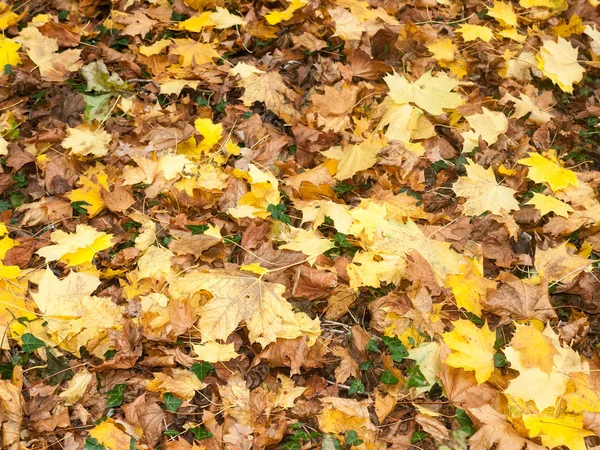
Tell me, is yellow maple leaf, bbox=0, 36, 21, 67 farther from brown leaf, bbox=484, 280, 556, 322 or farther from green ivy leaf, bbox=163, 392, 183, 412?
brown leaf, bbox=484, 280, 556, 322

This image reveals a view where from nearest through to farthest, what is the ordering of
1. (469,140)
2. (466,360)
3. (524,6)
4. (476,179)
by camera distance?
(466,360), (476,179), (469,140), (524,6)

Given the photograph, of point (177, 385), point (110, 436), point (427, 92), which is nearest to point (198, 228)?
point (177, 385)

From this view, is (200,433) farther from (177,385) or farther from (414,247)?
(414,247)

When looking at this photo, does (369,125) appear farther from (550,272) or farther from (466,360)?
(466,360)

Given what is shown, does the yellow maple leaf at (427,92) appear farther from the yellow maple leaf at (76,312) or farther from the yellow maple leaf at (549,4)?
the yellow maple leaf at (76,312)

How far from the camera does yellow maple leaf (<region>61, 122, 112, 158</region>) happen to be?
285 cm

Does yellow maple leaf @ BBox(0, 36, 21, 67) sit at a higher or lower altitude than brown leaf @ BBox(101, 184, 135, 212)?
higher

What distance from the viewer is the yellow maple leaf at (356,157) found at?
2658 mm

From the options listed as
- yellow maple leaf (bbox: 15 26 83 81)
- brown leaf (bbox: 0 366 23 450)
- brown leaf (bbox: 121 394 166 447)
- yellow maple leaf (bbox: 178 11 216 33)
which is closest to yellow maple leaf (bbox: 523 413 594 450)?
brown leaf (bbox: 121 394 166 447)

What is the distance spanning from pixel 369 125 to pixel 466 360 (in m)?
1.44

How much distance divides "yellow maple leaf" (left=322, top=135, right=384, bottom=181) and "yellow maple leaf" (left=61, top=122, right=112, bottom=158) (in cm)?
121

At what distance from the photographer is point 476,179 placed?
2.66 m

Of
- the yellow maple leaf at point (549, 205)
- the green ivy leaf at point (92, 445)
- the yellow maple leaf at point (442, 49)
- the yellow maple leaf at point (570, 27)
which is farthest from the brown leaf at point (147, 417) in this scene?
the yellow maple leaf at point (570, 27)

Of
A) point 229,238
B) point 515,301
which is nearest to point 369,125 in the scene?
point 229,238
